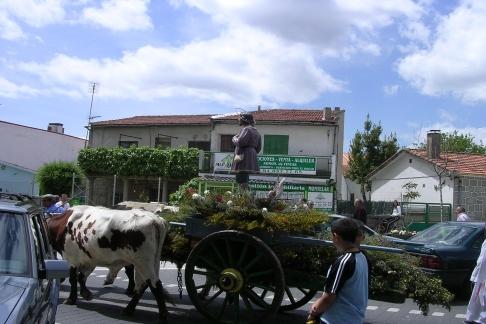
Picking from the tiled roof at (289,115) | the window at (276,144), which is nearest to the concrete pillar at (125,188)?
the tiled roof at (289,115)

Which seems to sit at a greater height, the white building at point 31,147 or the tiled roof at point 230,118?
the tiled roof at point 230,118

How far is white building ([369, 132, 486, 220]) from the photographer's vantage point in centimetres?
3331

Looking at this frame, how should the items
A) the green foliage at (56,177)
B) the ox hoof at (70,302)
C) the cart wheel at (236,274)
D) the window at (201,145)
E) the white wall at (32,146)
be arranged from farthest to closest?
the white wall at (32,146) → the green foliage at (56,177) → the window at (201,145) → the ox hoof at (70,302) → the cart wheel at (236,274)

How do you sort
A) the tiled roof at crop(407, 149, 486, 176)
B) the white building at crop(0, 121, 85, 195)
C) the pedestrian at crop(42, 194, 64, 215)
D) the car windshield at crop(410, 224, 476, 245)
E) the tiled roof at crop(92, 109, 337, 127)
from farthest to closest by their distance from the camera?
the white building at crop(0, 121, 85, 195) → the tiled roof at crop(92, 109, 337, 127) → the tiled roof at crop(407, 149, 486, 176) → the pedestrian at crop(42, 194, 64, 215) → the car windshield at crop(410, 224, 476, 245)

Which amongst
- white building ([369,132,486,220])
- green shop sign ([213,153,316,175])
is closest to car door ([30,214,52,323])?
white building ([369,132,486,220])

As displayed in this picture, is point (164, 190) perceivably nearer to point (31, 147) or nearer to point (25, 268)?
point (31, 147)

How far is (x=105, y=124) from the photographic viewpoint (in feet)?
140

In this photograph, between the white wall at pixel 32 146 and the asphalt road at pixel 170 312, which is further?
the white wall at pixel 32 146

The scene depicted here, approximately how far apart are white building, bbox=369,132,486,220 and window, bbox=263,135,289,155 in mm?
7096

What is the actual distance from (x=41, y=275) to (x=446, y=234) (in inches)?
380

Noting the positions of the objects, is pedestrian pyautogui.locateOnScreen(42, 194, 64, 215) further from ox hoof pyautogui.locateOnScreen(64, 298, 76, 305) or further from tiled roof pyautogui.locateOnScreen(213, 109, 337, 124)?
tiled roof pyautogui.locateOnScreen(213, 109, 337, 124)

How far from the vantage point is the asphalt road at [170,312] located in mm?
8266

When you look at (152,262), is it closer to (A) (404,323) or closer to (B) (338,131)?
(A) (404,323)

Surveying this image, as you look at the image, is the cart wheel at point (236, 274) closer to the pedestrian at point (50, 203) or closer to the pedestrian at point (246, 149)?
the pedestrian at point (246, 149)
